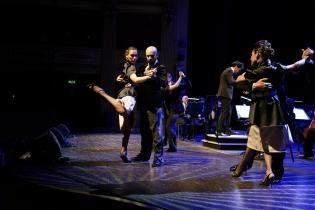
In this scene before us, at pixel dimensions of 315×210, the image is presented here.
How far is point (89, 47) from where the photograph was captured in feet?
68.8

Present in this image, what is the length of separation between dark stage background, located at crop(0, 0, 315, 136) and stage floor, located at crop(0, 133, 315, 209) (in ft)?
43.7

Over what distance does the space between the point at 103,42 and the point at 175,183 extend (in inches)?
653

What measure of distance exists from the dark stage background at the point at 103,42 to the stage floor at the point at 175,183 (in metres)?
13.3

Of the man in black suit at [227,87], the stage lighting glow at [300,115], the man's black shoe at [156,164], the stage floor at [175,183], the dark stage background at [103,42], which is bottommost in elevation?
the stage floor at [175,183]

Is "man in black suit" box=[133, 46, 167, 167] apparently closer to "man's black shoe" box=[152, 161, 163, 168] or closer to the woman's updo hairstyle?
"man's black shoe" box=[152, 161, 163, 168]

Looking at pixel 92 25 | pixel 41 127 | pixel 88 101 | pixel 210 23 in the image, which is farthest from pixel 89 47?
pixel 41 127

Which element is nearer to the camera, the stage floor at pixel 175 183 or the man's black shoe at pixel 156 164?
the stage floor at pixel 175 183

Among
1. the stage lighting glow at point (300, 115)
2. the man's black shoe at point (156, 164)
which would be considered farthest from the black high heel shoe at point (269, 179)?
the stage lighting glow at point (300, 115)

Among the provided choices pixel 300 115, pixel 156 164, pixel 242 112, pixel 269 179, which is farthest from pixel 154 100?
pixel 300 115

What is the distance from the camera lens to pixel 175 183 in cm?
504

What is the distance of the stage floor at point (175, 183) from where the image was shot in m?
4.09

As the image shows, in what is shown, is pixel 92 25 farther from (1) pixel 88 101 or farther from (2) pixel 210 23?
(2) pixel 210 23

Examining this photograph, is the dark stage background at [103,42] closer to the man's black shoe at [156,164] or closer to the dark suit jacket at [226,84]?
the dark suit jacket at [226,84]

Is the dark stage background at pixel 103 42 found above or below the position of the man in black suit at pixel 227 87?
above
